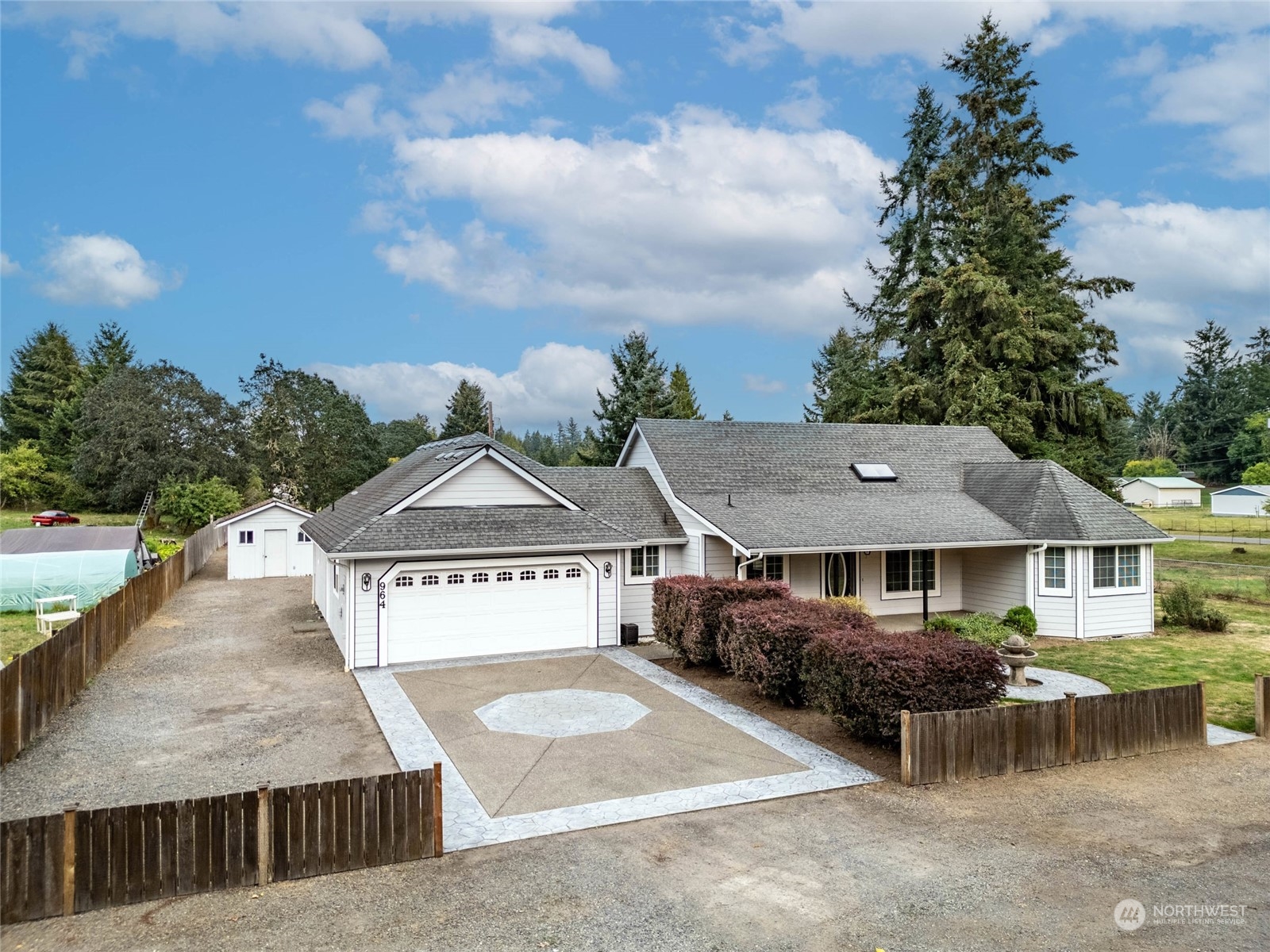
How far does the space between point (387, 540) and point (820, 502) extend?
37.1 ft

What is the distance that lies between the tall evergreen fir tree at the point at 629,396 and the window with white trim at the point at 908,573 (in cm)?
2218

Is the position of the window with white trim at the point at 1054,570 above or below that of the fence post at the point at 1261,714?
above

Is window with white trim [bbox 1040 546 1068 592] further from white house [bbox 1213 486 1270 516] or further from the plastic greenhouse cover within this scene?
white house [bbox 1213 486 1270 516]

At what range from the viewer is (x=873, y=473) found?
890 inches

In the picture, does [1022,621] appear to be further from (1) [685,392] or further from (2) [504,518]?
(1) [685,392]

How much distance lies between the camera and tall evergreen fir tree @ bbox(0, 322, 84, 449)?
6172 cm

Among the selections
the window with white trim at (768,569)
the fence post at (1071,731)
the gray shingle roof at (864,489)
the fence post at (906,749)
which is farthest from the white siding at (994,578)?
the fence post at (906,749)

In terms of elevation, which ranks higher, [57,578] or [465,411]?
[465,411]

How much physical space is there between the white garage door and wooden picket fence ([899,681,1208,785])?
9323 mm

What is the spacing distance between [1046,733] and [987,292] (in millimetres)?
25072

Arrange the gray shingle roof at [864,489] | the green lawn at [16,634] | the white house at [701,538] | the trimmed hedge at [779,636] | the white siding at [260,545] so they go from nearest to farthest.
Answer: the trimmed hedge at [779,636]
the white house at [701,538]
the green lawn at [16,634]
the gray shingle roof at [864,489]
the white siding at [260,545]

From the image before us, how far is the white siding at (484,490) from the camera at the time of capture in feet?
57.4

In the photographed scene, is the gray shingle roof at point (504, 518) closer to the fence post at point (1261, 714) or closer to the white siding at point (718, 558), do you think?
the white siding at point (718, 558)

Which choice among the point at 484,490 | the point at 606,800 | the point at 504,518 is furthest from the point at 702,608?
the point at 606,800
